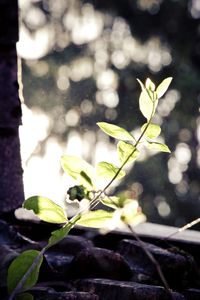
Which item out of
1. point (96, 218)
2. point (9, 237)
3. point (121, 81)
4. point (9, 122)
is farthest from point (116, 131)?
point (121, 81)

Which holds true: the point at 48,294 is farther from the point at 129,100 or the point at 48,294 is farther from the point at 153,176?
the point at 153,176

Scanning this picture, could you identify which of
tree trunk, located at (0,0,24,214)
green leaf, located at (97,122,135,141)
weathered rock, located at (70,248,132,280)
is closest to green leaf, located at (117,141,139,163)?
green leaf, located at (97,122,135,141)

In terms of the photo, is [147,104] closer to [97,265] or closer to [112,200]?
[112,200]

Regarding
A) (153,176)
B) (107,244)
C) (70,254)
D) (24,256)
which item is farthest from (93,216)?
(153,176)

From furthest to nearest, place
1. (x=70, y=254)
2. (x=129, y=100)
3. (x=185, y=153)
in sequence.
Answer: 1. (x=185, y=153)
2. (x=129, y=100)
3. (x=70, y=254)

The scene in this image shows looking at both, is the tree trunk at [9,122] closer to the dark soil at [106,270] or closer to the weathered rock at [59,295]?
the dark soil at [106,270]
